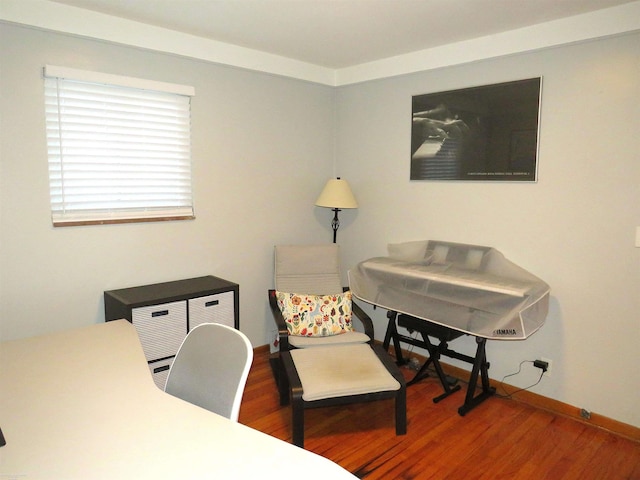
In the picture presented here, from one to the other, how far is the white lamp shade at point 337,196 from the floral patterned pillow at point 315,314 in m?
0.84

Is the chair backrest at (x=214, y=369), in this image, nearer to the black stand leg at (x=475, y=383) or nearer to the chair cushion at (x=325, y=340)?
the chair cushion at (x=325, y=340)

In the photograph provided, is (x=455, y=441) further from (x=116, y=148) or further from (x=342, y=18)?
(x=116, y=148)

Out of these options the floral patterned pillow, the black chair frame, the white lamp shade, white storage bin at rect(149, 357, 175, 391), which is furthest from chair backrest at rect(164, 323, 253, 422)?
the white lamp shade

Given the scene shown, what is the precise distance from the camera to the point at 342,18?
8.98 ft

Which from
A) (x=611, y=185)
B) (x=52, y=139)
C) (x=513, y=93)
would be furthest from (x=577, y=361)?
(x=52, y=139)

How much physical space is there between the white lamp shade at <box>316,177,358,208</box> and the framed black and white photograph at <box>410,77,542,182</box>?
0.55m

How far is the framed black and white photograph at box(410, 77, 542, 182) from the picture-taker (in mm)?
2939

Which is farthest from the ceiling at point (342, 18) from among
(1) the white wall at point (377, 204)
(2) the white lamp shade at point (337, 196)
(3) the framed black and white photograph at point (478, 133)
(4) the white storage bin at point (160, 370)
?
(4) the white storage bin at point (160, 370)

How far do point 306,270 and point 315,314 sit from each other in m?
0.55

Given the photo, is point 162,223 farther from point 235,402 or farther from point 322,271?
point 235,402

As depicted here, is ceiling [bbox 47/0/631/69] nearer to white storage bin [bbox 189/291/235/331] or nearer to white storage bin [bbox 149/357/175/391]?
white storage bin [bbox 189/291/235/331]

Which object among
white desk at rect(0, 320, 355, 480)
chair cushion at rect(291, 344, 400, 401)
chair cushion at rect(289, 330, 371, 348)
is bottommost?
chair cushion at rect(291, 344, 400, 401)

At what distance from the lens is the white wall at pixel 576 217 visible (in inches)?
102

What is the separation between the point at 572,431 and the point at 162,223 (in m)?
3.01
